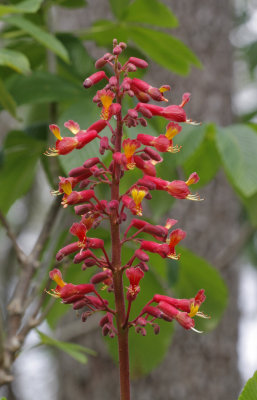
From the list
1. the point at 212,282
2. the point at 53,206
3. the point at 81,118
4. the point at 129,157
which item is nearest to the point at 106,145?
the point at 129,157

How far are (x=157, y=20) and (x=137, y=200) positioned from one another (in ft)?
4.01

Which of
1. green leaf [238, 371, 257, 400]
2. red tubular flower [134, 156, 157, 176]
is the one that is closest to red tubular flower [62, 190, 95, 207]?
red tubular flower [134, 156, 157, 176]

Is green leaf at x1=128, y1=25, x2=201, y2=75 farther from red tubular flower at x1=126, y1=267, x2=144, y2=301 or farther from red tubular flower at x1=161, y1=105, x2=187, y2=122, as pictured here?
red tubular flower at x1=126, y1=267, x2=144, y2=301

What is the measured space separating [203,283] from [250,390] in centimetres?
135

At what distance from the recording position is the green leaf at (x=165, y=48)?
2.08m

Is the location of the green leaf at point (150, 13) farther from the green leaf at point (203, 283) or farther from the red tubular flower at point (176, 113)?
the red tubular flower at point (176, 113)

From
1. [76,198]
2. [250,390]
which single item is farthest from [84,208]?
[250,390]

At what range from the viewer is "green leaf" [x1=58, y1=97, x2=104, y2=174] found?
5.63ft

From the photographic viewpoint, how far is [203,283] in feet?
7.61

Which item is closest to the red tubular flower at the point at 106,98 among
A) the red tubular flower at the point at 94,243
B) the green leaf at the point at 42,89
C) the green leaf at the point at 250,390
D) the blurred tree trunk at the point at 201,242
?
the red tubular flower at the point at 94,243

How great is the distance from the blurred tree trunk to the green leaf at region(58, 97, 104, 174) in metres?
1.60

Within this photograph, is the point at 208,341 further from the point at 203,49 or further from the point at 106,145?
the point at 106,145

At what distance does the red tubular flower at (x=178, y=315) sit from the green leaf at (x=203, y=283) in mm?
1088

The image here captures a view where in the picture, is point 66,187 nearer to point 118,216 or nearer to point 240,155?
point 118,216
